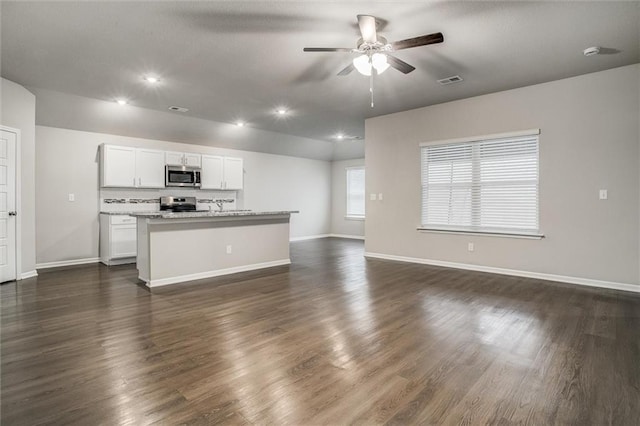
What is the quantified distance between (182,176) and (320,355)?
5.73 metres

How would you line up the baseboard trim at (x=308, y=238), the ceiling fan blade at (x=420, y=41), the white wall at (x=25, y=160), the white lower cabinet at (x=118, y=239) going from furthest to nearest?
1. the baseboard trim at (x=308, y=238)
2. the white lower cabinet at (x=118, y=239)
3. the white wall at (x=25, y=160)
4. the ceiling fan blade at (x=420, y=41)

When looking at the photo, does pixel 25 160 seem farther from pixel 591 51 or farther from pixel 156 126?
pixel 591 51

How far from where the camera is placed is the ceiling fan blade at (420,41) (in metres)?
2.73

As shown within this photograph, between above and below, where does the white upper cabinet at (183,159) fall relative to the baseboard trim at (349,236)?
above

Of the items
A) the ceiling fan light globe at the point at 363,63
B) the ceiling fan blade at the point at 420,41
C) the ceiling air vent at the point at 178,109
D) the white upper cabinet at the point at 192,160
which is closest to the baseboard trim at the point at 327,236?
the white upper cabinet at the point at 192,160

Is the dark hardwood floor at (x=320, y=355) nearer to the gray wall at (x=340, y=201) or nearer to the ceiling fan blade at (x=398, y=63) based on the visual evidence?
the ceiling fan blade at (x=398, y=63)

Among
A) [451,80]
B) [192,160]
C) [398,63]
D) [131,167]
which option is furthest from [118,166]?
[451,80]

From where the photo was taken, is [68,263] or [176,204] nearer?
[68,263]

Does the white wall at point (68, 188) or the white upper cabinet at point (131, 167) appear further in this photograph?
the white upper cabinet at point (131, 167)

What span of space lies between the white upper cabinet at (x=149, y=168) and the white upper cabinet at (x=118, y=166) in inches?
3.5

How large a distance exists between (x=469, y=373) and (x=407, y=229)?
404 cm

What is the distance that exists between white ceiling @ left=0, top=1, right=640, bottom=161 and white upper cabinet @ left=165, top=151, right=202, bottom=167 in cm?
170

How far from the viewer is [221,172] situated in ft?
25.4

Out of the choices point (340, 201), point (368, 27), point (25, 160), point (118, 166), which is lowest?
point (340, 201)
